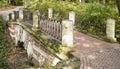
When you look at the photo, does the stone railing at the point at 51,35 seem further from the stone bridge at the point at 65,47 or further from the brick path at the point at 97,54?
the brick path at the point at 97,54

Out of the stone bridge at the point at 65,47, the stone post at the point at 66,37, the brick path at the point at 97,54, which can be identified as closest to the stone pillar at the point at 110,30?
the stone bridge at the point at 65,47

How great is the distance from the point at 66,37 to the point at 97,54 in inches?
60.9

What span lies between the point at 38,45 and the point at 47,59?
156 centimetres

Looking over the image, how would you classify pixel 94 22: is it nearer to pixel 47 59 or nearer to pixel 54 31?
pixel 54 31

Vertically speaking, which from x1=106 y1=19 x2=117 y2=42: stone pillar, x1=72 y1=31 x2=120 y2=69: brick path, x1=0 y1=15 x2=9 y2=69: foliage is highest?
x1=106 y1=19 x2=117 y2=42: stone pillar

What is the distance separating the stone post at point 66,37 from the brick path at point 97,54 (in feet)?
1.29

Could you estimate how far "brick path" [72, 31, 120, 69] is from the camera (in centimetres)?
830

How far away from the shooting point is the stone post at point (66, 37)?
9.35 m

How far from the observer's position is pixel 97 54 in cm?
946

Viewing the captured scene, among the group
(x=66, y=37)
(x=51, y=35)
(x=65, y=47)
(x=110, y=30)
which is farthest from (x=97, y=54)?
(x=51, y=35)

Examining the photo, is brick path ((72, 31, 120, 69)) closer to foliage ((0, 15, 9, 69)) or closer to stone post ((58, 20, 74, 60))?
stone post ((58, 20, 74, 60))

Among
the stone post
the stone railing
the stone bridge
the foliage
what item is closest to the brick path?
the stone bridge

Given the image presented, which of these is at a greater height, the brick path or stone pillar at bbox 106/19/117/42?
stone pillar at bbox 106/19/117/42

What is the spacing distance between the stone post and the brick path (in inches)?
15.5
